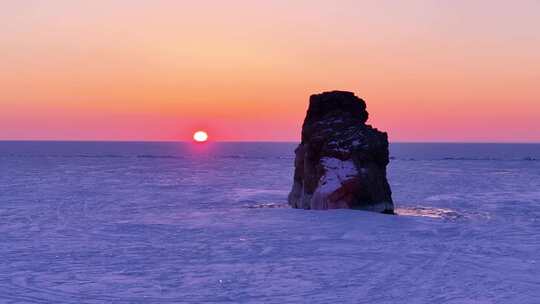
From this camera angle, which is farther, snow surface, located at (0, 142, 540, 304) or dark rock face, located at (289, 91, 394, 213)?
dark rock face, located at (289, 91, 394, 213)

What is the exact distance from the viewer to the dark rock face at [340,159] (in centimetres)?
2603

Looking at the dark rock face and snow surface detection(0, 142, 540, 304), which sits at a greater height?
the dark rock face

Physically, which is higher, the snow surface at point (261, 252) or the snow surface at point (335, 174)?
the snow surface at point (335, 174)

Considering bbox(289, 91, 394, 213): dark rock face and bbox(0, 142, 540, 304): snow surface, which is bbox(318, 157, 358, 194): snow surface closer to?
bbox(289, 91, 394, 213): dark rock face

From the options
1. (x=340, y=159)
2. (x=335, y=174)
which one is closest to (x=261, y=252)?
(x=335, y=174)

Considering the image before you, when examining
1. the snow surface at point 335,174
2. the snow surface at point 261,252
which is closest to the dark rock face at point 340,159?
the snow surface at point 335,174

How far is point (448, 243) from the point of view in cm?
1816

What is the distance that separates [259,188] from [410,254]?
24.6 meters

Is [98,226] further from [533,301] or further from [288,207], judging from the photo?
[533,301]

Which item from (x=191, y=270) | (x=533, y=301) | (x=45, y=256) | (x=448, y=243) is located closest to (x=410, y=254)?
(x=448, y=243)

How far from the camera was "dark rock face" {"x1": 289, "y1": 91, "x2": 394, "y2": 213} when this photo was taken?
26.0 meters

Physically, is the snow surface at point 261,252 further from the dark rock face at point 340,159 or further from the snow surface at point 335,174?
the snow surface at point 335,174

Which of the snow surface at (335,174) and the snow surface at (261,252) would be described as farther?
the snow surface at (335,174)

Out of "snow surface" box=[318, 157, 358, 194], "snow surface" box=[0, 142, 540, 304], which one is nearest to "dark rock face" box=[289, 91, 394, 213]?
"snow surface" box=[318, 157, 358, 194]
